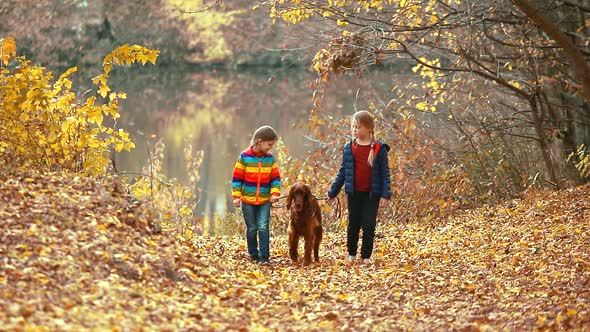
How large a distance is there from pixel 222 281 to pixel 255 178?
2346 millimetres

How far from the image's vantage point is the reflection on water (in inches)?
1051

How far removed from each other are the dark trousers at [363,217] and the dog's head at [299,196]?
58 cm

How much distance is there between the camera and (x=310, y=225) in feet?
33.3

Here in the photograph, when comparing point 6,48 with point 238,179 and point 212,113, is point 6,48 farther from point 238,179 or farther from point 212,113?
point 212,113

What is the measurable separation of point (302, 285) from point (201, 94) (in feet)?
140

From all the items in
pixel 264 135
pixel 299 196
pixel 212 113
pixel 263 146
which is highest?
pixel 212 113

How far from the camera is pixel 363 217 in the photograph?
10406 millimetres

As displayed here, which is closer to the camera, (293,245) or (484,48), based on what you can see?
(293,245)

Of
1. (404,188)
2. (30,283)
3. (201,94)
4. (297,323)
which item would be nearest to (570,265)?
(297,323)

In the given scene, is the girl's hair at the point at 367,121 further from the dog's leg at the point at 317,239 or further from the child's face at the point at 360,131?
the dog's leg at the point at 317,239

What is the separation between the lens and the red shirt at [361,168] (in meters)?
10.2

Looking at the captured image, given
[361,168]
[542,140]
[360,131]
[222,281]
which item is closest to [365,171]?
[361,168]

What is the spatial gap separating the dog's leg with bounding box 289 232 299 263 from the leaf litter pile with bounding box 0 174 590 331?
0.54 ft

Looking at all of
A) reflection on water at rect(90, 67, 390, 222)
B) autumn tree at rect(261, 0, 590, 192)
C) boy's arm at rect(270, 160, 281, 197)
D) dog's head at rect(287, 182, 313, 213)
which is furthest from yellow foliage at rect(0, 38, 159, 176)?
reflection on water at rect(90, 67, 390, 222)
